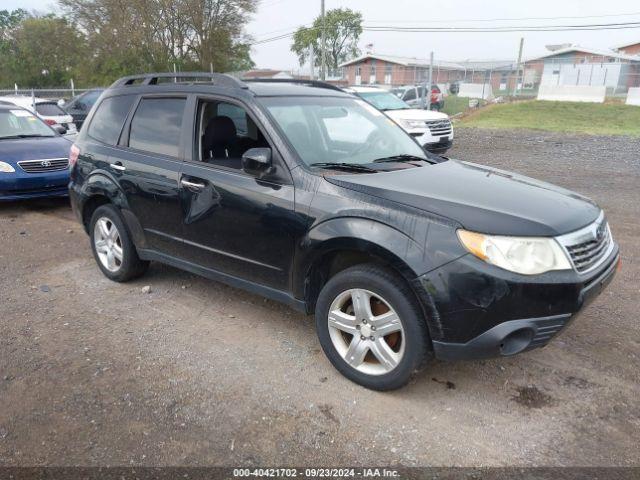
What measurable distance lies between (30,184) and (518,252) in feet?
23.5

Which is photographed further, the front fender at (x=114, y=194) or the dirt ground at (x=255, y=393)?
the front fender at (x=114, y=194)

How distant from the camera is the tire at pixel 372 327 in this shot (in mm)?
3002

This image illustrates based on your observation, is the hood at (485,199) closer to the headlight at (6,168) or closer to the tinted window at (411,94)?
the headlight at (6,168)

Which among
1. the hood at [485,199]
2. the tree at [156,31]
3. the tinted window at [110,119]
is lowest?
the hood at [485,199]

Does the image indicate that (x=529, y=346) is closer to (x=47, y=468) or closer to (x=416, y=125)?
(x=47, y=468)

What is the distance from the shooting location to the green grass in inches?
766

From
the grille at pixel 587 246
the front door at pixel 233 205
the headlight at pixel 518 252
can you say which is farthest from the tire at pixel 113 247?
the grille at pixel 587 246

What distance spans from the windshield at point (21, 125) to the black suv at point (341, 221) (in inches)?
175

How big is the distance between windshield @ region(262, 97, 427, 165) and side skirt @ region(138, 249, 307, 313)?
3.05 ft

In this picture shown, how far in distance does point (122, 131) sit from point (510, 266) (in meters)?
3.57

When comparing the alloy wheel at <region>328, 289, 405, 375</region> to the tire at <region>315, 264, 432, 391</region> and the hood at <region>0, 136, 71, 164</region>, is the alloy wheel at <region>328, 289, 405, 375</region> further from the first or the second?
the hood at <region>0, 136, 71, 164</region>

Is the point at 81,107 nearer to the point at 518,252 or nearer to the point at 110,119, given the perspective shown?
the point at 110,119

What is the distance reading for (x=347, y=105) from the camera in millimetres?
4496

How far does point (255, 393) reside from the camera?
10.7 ft
